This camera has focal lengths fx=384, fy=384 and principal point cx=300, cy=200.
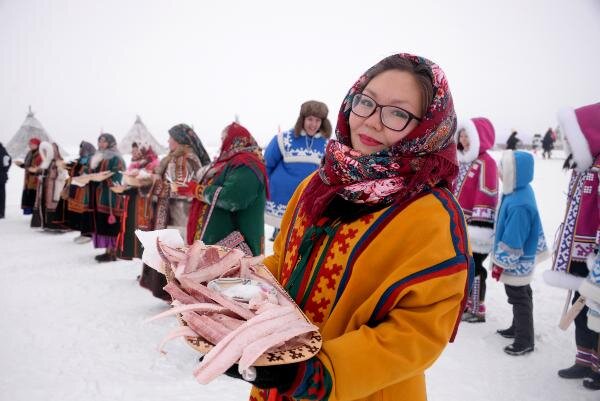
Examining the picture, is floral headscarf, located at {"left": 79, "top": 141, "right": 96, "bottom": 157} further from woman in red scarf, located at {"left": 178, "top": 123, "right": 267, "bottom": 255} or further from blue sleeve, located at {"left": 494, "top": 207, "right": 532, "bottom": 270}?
blue sleeve, located at {"left": 494, "top": 207, "right": 532, "bottom": 270}

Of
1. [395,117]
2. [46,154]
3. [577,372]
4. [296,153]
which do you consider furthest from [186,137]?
[46,154]

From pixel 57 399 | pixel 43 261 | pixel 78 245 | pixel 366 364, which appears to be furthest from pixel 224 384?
pixel 78 245

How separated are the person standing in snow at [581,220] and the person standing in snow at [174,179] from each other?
3332 millimetres

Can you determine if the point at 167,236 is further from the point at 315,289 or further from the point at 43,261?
the point at 43,261

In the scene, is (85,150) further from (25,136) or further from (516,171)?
(25,136)

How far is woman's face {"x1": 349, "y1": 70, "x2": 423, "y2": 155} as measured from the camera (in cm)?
115

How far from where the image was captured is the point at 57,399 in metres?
2.62

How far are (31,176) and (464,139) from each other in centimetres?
950

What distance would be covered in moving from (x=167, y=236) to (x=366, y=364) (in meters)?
0.70

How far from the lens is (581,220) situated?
2871mm

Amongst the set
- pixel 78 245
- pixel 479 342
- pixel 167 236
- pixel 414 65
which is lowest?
pixel 78 245

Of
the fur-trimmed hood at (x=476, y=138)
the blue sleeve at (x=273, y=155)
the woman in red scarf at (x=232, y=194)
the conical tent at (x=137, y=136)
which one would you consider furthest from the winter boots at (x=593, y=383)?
the conical tent at (x=137, y=136)

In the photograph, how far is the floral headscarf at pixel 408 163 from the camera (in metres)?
1.12

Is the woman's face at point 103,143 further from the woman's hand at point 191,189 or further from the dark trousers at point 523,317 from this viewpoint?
the dark trousers at point 523,317
